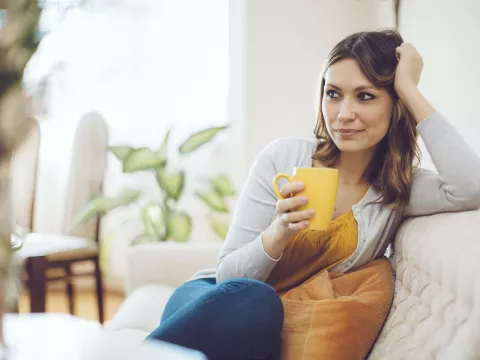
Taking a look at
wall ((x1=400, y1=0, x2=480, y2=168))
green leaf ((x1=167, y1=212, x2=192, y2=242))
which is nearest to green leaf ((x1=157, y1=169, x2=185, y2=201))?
green leaf ((x1=167, y1=212, x2=192, y2=242))

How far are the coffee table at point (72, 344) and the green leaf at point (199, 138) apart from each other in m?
2.20

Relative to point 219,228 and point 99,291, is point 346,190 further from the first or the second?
point 219,228

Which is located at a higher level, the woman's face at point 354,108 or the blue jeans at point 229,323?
the woman's face at point 354,108

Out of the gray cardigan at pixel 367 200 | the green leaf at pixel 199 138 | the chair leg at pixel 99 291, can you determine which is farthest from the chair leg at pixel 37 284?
the gray cardigan at pixel 367 200

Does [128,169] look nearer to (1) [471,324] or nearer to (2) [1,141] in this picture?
(1) [471,324]

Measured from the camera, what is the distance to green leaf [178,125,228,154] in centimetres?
296

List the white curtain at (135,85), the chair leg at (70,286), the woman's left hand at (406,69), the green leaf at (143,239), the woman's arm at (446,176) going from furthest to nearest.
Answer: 1. the white curtain at (135,85)
2. the green leaf at (143,239)
3. the chair leg at (70,286)
4. the woman's left hand at (406,69)
5. the woman's arm at (446,176)

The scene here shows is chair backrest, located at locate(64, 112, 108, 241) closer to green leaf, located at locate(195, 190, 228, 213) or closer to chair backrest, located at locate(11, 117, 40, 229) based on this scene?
chair backrest, located at locate(11, 117, 40, 229)

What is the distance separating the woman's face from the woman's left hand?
0.14 feet

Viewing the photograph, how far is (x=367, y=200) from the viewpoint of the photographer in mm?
1303

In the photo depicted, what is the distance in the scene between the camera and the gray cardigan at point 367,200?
1.17 metres

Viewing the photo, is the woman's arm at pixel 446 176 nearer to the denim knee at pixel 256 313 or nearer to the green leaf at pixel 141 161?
the denim knee at pixel 256 313

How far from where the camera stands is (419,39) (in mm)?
2027

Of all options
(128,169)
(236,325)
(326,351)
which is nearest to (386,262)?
(326,351)
